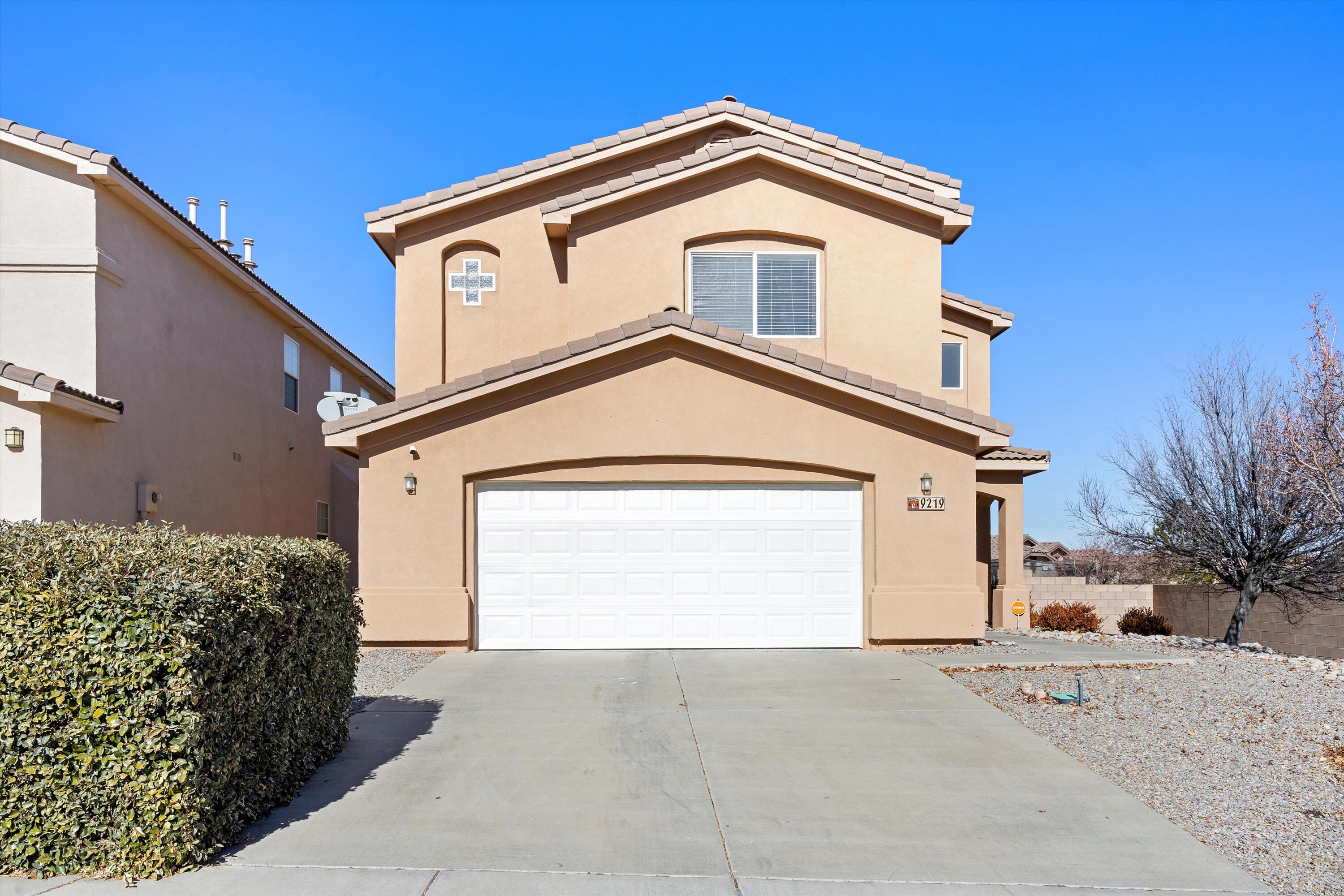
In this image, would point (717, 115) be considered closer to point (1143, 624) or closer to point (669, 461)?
A: point (669, 461)

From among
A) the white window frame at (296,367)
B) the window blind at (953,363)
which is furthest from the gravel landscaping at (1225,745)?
the white window frame at (296,367)

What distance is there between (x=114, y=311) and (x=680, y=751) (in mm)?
10758

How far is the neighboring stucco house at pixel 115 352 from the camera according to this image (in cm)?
1152

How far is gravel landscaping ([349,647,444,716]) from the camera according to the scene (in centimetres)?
943

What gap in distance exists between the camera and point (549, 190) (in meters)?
15.7

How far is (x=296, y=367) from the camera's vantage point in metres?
21.3

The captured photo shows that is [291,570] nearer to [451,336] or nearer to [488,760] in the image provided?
[488,760]

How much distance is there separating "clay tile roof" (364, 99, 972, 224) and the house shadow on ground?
30.3 feet

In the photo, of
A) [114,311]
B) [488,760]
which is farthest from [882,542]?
[114,311]

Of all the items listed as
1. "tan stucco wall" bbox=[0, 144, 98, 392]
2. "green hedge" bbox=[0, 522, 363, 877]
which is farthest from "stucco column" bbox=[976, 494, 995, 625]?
"tan stucco wall" bbox=[0, 144, 98, 392]

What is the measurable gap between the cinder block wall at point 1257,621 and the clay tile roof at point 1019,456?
5.71m

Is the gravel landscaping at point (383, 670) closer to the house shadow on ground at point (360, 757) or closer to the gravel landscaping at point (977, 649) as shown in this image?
the house shadow on ground at point (360, 757)

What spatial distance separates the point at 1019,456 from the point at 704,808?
12.7m

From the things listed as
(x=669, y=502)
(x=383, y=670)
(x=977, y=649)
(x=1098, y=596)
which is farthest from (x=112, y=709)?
(x=1098, y=596)
